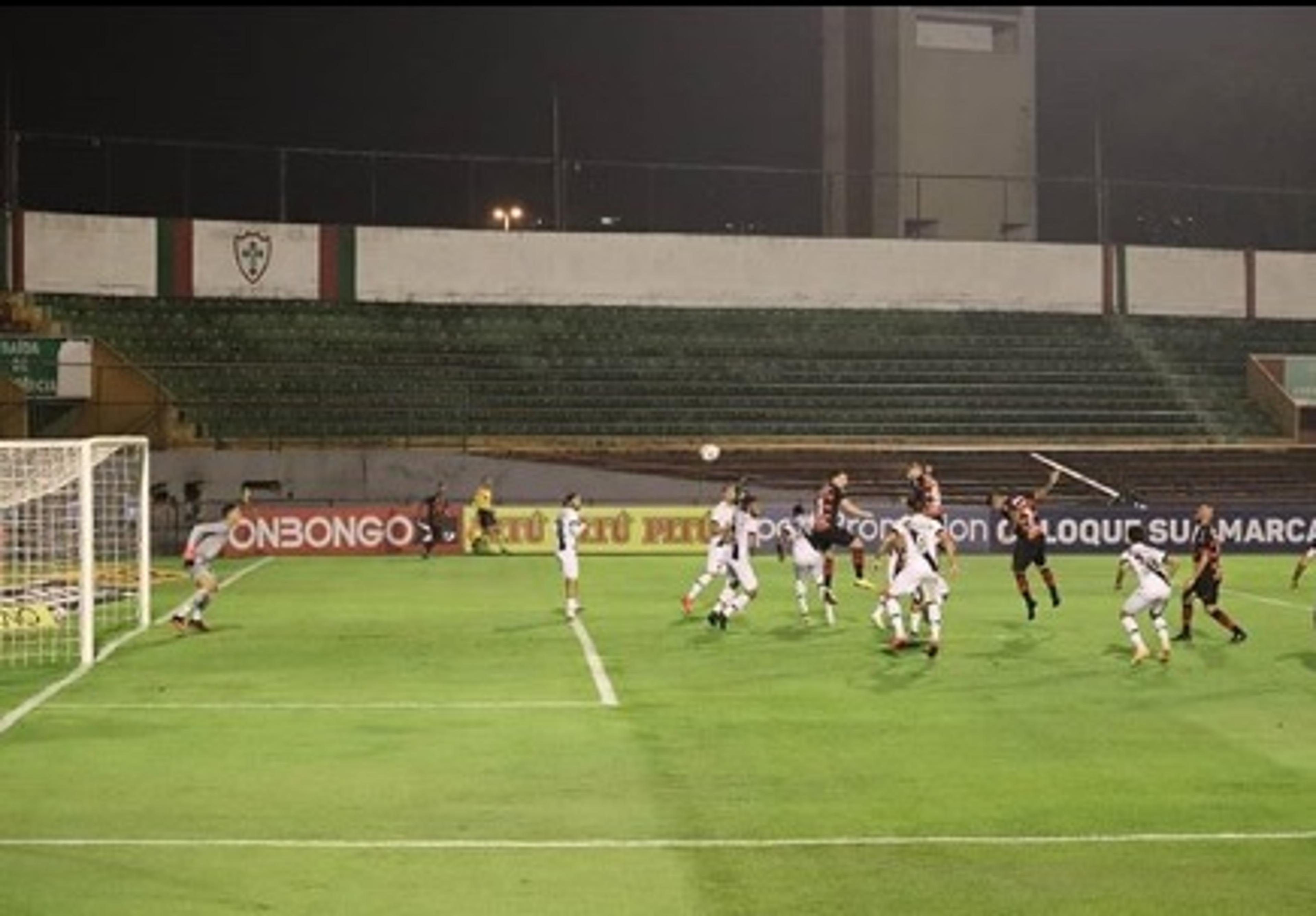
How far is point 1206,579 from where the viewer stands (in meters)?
27.0

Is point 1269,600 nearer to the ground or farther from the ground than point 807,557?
nearer to the ground

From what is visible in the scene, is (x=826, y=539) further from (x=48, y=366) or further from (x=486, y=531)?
(x=48, y=366)

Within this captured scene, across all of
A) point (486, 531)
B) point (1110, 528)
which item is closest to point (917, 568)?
point (486, 531)

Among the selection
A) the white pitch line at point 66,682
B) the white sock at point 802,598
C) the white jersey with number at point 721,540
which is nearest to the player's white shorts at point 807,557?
the white sock at point 802,598

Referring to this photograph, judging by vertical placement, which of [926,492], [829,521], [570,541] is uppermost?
[926,492]

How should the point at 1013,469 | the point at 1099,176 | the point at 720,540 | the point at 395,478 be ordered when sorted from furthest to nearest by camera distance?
the point at 1099,176, the point at 1013,469, the point at 395,478, the point at 720,540

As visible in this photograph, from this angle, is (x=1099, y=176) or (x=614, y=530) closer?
(x=614, y=530)

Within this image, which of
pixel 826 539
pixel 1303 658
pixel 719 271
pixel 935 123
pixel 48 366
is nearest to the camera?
pixel 1303 658

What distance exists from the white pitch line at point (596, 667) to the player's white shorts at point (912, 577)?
4.24m

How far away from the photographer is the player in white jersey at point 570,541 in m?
29.3

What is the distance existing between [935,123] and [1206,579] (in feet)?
156

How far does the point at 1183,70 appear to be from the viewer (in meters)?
68.6

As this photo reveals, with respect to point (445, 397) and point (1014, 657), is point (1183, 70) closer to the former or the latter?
point (445, 397)

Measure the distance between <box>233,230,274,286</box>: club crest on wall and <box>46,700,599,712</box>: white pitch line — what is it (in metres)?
40.1
